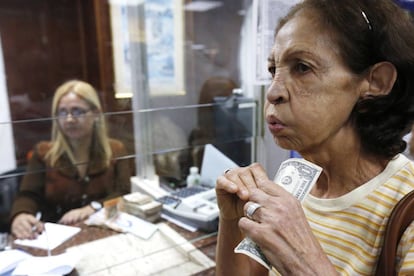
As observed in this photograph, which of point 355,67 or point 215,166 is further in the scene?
point 215,166

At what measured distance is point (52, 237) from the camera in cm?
116

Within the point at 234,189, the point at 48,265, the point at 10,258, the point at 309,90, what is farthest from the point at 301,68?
the point at 10,258

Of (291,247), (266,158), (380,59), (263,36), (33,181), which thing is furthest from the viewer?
(33,181)

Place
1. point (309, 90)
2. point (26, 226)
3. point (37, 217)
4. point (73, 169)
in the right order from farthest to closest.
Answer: point (73, 169), point (37, 217), point (26, 226), point (309, 90)

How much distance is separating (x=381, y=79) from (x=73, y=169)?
139cm

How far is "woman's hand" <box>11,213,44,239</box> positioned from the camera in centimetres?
124

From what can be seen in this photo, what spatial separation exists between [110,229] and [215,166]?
48 centimetres

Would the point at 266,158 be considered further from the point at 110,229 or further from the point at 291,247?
the point at 110,229

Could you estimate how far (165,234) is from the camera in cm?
117

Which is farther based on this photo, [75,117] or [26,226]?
[75,117]

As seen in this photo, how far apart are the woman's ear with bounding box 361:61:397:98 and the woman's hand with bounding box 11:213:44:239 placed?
4.07 ft

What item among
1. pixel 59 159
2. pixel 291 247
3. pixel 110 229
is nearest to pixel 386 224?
pixel 291 247

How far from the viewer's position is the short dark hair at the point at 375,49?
0.58 metres

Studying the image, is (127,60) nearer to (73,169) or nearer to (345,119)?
(73,169)
